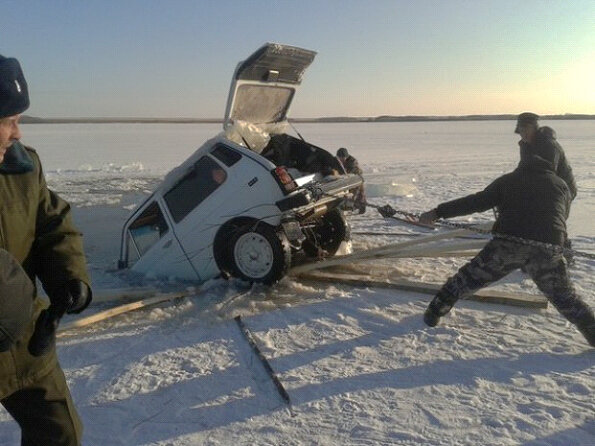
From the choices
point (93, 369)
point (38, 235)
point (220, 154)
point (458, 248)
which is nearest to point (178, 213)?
point (220, 154)

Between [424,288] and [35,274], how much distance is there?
418 cm

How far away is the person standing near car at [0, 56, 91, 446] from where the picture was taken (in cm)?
205

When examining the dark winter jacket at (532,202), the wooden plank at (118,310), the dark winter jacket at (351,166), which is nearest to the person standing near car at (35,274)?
the wooden plank at (118,310)

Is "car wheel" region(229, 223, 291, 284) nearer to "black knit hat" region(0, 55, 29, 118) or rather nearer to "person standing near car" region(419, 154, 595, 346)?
"person standing near car" region(419, 154, 595, 346)

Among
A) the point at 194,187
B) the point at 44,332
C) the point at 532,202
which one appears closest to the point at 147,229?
the point at 194,187

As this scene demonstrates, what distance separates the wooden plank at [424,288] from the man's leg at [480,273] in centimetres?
A: 91

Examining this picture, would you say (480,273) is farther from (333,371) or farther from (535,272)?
(333,371)

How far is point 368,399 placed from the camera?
3.60 meters

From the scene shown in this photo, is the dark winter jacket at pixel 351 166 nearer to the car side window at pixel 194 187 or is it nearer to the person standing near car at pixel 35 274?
the car side window at pixel 194 187

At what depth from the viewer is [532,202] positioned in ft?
14.1

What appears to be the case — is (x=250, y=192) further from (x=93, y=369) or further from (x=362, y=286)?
(x=93, y=369)

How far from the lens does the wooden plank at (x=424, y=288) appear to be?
5.25m

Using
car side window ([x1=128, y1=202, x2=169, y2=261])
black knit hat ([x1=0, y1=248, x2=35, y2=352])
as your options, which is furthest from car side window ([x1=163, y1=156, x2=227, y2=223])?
black knit hat ([x1=0, y1=248, x2=35, y2=352])

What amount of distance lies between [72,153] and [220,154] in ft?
93.4
